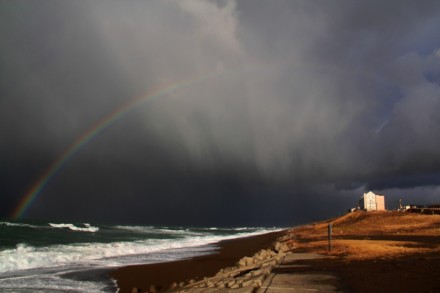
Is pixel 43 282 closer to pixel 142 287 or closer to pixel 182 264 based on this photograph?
pixel 142 287

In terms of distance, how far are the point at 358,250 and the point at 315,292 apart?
10724 millimetres

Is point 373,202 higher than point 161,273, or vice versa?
point 373,202

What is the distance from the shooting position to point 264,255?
65.0 ft

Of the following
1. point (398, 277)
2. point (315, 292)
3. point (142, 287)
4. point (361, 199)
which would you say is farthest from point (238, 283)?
point (361, 199)

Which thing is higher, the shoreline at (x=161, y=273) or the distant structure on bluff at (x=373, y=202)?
the distant structure on bluff at (x=373, y=202)

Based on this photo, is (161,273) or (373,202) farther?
(373,202)

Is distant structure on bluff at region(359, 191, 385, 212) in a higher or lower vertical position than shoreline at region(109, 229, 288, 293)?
higher

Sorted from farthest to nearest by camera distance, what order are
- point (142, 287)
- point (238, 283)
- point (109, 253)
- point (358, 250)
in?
point (109, 253) < point (358, 250) < point (142, 287) < point (238, 283)

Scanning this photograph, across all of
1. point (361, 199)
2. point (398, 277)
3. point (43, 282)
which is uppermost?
point (361, 199)

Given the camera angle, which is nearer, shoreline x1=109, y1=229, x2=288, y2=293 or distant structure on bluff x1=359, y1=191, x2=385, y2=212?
shoreline x1=109, y1=229, x2=288, y2=293

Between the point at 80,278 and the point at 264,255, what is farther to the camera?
the point at 264,255

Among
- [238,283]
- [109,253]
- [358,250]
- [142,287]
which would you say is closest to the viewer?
[238,283]

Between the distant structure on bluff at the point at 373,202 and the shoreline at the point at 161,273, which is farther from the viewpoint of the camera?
the distant structure on bluff at the point at 373,202

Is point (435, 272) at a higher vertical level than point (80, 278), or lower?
higher
